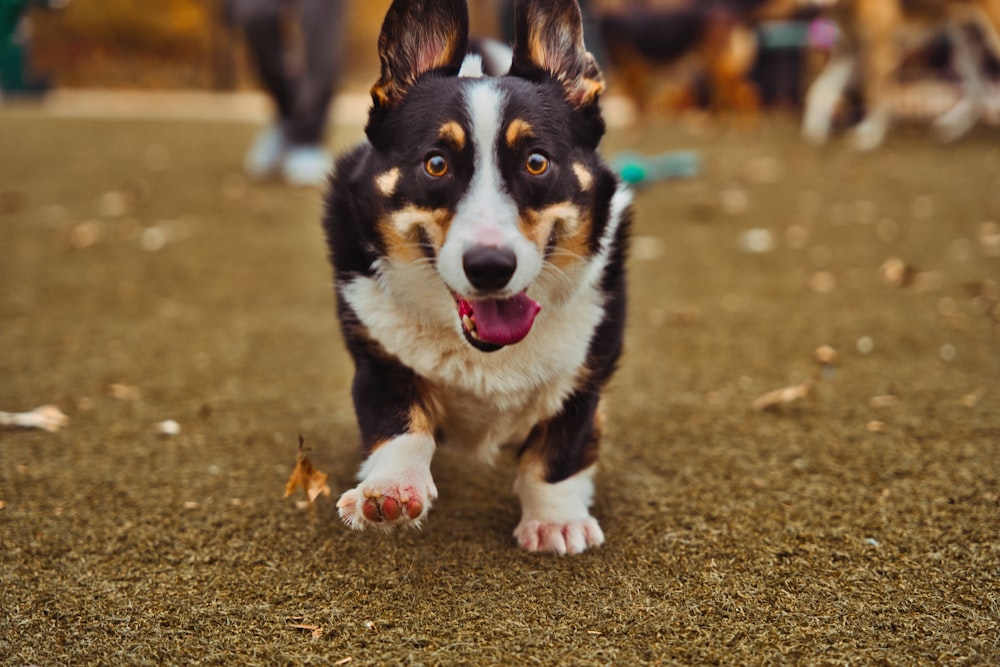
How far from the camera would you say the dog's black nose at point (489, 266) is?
1.56m

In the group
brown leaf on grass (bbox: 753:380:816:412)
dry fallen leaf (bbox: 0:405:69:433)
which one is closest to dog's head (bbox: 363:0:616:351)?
brown leaf on grass (bbox: 753:380:816:412)

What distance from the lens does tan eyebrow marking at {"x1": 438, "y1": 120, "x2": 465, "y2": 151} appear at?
1.71m

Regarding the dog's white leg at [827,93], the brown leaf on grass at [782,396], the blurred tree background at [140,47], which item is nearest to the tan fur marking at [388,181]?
the brown leaf on grass at [782,396]

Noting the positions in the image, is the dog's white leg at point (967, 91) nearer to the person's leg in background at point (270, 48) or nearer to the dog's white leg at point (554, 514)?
the person's leg in background at point (270, 48)

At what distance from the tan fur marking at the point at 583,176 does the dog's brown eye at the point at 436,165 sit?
0.25 m

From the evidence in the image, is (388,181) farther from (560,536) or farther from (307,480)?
(560,536)

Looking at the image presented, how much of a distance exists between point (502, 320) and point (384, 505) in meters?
0.37

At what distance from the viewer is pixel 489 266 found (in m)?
1.57

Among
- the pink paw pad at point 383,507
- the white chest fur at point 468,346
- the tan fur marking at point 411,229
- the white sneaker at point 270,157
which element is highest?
the tan fur marking at point 411,229

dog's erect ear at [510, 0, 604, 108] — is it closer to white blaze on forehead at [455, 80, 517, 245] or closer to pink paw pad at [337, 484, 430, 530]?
white blaze on forehead at [455, 80, 517, 245]

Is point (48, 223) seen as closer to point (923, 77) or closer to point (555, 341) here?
point (555, 341)

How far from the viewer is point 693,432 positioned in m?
2.40

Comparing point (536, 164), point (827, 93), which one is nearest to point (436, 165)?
point (536, 164)

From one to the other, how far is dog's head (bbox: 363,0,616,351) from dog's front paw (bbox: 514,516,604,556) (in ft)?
1.21
